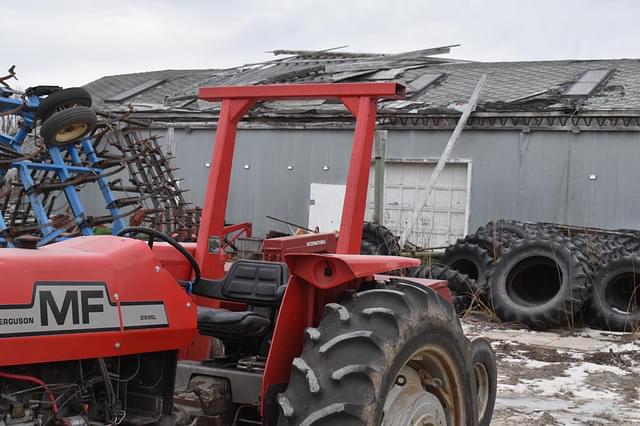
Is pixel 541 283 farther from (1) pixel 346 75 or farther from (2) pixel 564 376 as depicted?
(1) pixel 346 75

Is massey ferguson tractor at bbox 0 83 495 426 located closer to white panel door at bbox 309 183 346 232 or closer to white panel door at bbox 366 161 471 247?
white panel door at bbox 366 161 471 247

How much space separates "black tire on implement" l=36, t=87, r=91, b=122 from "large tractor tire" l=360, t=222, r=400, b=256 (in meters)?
4.52

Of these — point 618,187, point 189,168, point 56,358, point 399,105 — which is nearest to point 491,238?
point 618,187

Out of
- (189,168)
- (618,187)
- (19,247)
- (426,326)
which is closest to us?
(19,247)

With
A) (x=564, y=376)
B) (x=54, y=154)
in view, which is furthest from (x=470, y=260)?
(x=54, y=154)

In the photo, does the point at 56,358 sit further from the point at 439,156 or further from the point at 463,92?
the point at 463,92

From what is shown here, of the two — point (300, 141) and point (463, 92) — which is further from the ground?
point (463, 92)

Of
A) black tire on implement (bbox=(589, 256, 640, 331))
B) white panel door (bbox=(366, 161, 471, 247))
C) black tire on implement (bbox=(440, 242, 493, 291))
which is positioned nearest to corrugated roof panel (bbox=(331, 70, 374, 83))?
white panel door (bbox=(366, 161, 471, 247))

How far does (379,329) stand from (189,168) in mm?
16435

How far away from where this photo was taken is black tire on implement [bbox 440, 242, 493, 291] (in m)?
12.5

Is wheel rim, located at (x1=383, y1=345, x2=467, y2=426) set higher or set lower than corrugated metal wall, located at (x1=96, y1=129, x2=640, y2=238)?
lower

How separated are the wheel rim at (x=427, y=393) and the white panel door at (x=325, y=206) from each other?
44.2 ft

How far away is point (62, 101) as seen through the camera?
38.7 ft

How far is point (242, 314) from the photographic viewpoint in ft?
14.4
